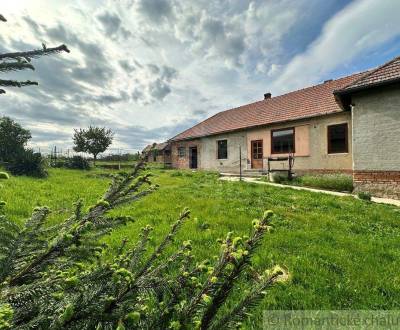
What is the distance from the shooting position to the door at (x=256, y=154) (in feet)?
60.2

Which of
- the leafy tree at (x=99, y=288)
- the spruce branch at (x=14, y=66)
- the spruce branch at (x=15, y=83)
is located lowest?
the leafy tree at (x=99, y=288)

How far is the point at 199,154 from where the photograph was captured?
23938 mm

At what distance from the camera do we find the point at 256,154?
1866 cm

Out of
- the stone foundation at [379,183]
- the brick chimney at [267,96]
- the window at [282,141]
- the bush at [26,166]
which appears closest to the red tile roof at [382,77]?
the stone foundation at [379,183]

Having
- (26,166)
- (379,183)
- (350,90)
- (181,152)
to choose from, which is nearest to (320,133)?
(350,90)

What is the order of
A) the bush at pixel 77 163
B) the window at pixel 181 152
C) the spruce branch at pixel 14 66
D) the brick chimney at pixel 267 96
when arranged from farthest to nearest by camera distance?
the window at pixel 181 152, the brick chimney at pixel 267 96, the bush at pixel 77 163, the spruce branch at pixel 14 66

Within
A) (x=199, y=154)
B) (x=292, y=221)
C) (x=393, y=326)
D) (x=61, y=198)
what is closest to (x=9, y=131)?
(x=61, y=198)

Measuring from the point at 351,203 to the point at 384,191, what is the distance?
292cm

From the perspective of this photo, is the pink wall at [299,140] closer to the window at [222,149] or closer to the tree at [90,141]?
the window at [222,149]

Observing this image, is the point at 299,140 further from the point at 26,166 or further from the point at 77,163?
the point at 77,163

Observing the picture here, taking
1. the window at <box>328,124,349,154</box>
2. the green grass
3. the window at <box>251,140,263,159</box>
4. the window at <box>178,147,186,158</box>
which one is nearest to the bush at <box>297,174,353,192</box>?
the green grass

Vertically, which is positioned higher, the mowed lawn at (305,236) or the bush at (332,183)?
the bush at (332,183)

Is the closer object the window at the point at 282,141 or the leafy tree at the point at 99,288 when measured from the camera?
the leafy tree at the point at 99,288

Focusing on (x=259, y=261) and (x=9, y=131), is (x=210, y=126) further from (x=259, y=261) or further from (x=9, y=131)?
(x=259, y=261)
